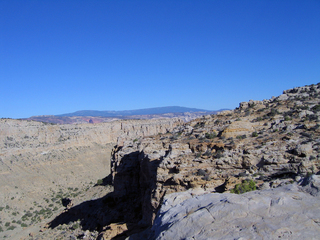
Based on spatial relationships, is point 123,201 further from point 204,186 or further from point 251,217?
point 251,217

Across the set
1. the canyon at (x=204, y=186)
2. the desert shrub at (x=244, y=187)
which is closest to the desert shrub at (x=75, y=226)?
the canyon at (x=204, y=186)

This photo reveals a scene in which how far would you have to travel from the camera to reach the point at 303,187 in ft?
25.6

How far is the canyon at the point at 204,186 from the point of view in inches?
277

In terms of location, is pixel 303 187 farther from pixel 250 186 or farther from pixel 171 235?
pixel 171 235

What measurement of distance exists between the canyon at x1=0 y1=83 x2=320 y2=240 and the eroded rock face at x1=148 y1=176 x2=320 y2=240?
0.03 m

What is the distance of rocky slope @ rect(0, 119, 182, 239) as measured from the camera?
30.7 metres

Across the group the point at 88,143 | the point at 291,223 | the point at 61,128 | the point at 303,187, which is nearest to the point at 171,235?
the point at 291,223

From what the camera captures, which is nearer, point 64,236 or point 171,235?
point 171,235

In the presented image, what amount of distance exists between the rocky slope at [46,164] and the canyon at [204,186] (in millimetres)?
286

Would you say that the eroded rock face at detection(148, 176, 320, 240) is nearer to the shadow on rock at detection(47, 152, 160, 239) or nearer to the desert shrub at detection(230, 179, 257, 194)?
the desert shrub at detection(230, 179, 257, 194)

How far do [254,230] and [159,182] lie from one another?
7308 millimetres

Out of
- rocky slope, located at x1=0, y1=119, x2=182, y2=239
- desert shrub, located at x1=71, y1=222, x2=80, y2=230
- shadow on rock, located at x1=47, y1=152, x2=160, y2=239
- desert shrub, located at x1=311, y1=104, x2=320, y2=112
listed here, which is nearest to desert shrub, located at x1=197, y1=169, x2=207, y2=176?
shadow on rock, located at x1=47, y1=152, x2=160, y2=239

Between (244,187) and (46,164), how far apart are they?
140 ft

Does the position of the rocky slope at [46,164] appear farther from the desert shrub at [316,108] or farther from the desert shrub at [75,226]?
the desert shrub at [316,108]
